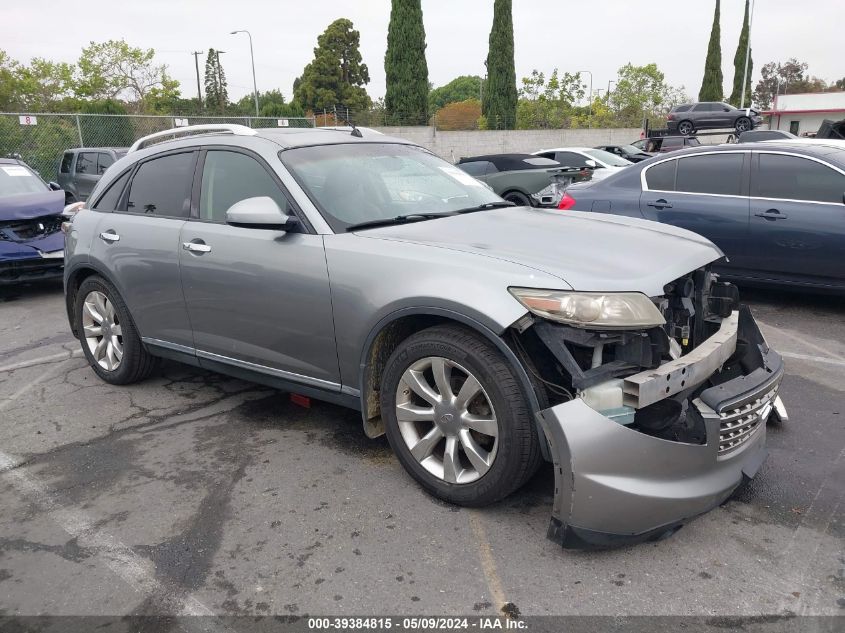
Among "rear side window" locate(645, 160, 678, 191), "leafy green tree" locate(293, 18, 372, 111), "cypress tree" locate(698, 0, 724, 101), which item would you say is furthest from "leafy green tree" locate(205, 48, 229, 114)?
"rear side window" locate(645, 160, 678, 191)

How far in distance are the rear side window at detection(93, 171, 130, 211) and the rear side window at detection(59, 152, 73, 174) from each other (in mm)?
12266

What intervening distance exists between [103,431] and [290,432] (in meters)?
1.19

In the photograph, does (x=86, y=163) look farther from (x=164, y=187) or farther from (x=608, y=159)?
(x=164, y=187)

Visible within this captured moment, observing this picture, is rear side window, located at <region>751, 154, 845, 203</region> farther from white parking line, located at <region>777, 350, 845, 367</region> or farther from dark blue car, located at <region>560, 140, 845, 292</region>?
white parking line, located at <region>777, 350, 845, 367</region>

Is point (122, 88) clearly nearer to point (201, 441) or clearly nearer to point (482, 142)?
point (482, 142)

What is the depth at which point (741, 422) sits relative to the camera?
2773 millimetres

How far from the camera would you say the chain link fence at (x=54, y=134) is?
17.2 meters

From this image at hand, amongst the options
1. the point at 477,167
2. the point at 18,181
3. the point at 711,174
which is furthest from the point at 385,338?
the point at 477,167

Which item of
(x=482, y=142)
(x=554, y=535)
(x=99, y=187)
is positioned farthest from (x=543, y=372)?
(x=482, y=142)

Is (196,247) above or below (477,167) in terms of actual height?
below

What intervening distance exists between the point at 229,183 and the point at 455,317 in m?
1.90

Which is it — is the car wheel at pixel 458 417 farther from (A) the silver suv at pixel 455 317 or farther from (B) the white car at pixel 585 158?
(B) the white car at pixel 585 158

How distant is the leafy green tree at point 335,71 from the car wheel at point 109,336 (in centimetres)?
6128

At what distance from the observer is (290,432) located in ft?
13.4
